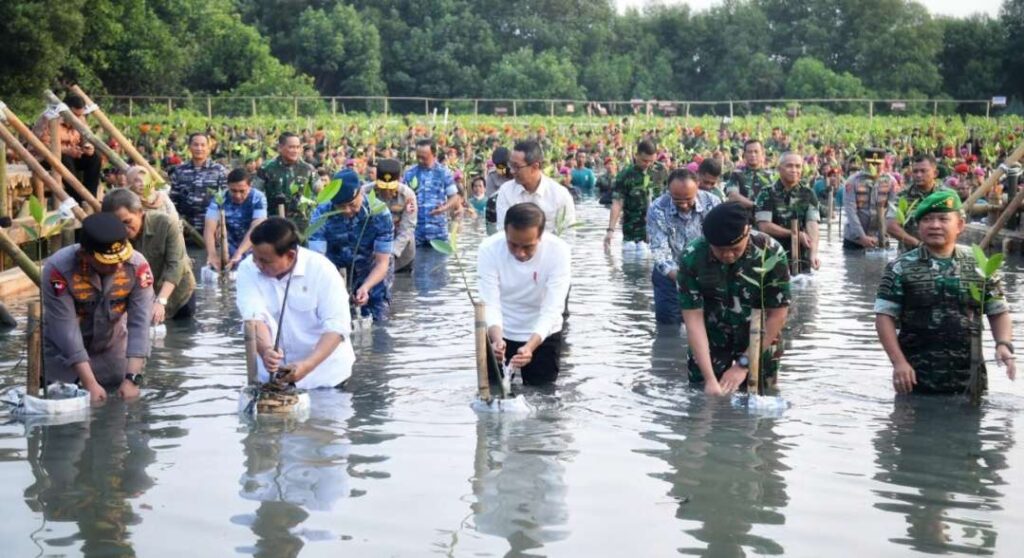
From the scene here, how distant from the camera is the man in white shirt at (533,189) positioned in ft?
38.4

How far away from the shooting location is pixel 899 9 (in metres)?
83.9

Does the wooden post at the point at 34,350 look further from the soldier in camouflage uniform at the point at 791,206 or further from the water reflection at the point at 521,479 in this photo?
the soldier in camouflage uniform at the point at 791,206

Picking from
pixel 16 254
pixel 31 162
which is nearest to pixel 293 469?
pixel 16 254

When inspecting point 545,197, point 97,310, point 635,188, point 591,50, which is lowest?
point 97,310

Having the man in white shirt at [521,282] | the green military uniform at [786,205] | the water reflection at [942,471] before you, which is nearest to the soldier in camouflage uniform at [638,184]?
the green military uniform at [786,205]

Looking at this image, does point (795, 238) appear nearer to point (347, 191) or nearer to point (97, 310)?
point (347, 191)

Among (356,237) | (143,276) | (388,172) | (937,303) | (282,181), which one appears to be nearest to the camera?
(937,303)

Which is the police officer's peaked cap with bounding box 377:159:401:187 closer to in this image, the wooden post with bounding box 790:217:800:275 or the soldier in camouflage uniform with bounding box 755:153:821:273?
the soldier in camouflage uniform with bounding box 755:153:821:273

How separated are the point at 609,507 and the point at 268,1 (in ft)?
225

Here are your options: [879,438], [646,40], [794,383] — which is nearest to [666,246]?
[794,383]

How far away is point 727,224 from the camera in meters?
8.45

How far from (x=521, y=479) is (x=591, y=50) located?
78.3 m

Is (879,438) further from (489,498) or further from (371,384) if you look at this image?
(371,384)

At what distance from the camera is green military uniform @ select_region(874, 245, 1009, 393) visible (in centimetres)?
869
